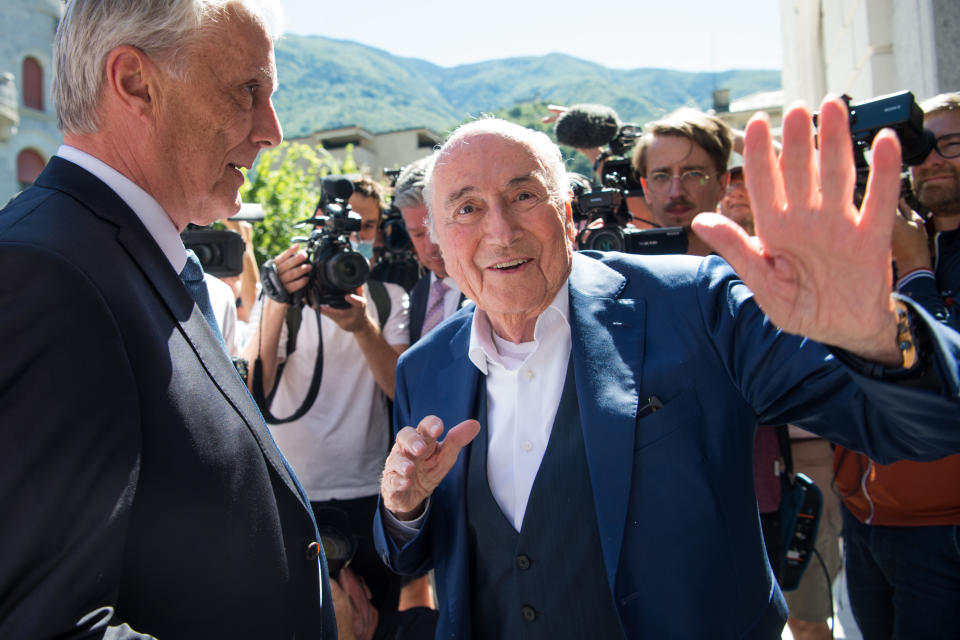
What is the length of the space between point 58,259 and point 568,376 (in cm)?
121

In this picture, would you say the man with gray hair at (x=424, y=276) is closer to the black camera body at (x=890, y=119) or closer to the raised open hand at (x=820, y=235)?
the black camera body at (x=890, y=119)

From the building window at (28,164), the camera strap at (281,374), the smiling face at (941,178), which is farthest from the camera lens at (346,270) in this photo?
the building window at (28,164)

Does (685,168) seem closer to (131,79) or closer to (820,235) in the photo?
(820,235)

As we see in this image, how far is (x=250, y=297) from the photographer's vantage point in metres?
5.07

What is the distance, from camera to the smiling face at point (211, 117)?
1488 mm

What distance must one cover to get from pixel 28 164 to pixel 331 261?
27.3 m

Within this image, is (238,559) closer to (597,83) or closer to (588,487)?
(588,487)

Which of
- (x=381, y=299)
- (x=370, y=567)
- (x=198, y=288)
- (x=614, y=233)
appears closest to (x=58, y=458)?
(x=198, y=288)

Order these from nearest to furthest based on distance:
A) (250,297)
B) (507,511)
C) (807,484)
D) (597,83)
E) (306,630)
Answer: (306,630), (507,511), (807,484), (250,297), (597,83)

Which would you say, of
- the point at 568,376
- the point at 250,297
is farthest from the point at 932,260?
the point at 250,297

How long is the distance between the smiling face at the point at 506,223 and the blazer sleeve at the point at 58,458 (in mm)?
1116

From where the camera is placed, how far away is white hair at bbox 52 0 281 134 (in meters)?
1.41

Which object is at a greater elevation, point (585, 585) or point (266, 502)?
point (266, 502)

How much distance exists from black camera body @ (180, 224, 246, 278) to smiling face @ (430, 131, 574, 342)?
1489mm
